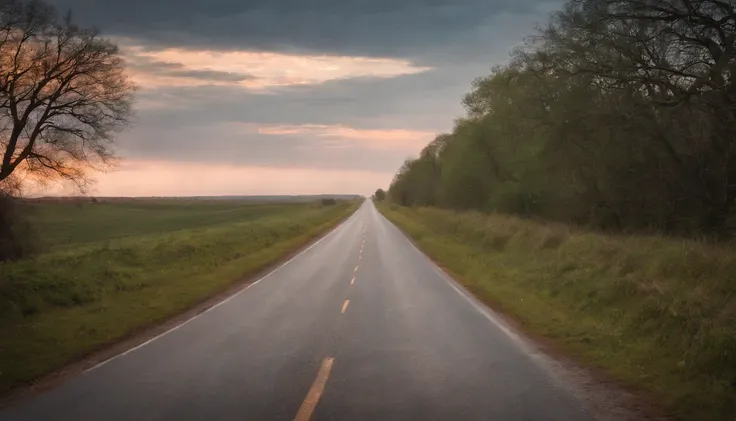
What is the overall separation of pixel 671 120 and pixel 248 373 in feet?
78.7

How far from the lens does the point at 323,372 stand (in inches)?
357

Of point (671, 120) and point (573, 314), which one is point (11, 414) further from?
point (671, 120)

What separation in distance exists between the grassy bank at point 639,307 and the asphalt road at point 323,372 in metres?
1.31

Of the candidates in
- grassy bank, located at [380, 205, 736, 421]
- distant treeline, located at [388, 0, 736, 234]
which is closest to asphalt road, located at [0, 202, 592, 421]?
grassy bank, located at [380, 205, 736, 421]

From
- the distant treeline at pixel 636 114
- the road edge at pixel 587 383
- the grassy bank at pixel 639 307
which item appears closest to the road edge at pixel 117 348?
the road edge at pixel 587 383

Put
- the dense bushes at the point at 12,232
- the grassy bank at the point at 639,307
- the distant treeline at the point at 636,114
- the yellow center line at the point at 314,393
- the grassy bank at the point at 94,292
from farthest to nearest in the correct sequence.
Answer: the dense bushes at the point at 12,232 → the distant treeline at the point at 636,114 → the grassy bank at the point at 94,292 → the grassy bank at the point at 639,307 → the yellow center line at the point at 314,393

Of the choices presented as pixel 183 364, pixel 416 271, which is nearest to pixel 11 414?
pixel 183 364

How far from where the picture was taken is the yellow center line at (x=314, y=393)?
705 centimetres

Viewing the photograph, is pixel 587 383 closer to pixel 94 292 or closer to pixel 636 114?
pixel 94 292

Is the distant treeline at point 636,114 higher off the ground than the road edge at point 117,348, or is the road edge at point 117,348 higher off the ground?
the distant treeline at point 636,114

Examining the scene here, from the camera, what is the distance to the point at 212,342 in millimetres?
11430

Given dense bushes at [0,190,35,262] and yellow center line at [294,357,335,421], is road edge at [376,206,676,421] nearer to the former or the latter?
yellow center line at [294,357,335,421]

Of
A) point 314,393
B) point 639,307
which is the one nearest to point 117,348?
point 314,393

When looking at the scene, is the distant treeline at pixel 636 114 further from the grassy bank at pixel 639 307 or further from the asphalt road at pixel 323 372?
the asphalt road at pixel 323 372
